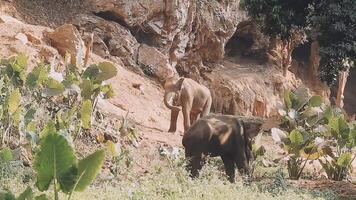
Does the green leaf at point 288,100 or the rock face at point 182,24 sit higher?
the green leaf at point 288,100

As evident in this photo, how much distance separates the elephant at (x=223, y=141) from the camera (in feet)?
29.7

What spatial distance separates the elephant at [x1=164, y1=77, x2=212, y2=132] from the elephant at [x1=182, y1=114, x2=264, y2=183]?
389cm

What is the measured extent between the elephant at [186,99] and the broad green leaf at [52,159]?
8.71 m

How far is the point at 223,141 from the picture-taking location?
9.31 metres

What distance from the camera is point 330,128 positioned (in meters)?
9.59

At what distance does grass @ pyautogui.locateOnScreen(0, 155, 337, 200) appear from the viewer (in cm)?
642

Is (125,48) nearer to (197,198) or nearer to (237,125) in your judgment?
(237,125)

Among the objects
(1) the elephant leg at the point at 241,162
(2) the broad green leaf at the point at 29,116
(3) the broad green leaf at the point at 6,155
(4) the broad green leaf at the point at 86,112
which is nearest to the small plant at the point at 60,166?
(3) the broad green leaf at the point at 6,155

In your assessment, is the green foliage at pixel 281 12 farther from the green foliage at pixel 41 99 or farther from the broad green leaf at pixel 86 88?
the broad green leaf at pixel 86 88

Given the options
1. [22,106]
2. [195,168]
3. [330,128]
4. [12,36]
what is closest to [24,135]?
[22,106]

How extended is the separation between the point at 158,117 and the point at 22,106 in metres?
7.22

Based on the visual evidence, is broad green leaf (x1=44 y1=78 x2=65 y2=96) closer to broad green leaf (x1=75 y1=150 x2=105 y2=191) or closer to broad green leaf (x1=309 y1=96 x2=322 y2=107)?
broad green leaf (x1=309 y1=96 x2=322 y2=107)

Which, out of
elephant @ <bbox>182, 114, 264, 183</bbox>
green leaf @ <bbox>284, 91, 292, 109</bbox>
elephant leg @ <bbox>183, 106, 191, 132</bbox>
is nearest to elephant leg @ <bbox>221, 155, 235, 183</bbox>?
elephant @ <bbox>182, 114, 264, 183</bbox>

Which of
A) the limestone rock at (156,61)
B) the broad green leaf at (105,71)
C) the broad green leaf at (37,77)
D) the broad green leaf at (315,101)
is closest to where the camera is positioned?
the broad green leaf at (37,77)
